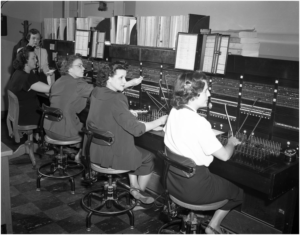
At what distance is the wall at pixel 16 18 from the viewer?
6109mm

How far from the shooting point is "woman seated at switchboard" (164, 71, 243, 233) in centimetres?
216

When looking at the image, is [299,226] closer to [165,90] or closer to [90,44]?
[165,90]

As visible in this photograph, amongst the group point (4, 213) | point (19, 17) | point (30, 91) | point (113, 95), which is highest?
point (19, 17)

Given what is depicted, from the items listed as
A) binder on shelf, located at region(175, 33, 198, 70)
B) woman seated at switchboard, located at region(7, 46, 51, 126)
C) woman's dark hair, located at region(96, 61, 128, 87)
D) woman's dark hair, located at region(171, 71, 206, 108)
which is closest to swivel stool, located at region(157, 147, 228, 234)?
woman's dark hair, located at region(171, 71, 206, 108)

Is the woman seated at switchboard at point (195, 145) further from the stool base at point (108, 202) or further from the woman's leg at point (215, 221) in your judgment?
the stool base at point (108, 202)

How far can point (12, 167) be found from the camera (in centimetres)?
418

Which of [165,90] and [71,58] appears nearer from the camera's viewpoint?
[165,90]

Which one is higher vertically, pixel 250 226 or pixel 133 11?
pixel 133 11

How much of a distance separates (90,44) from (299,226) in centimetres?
289

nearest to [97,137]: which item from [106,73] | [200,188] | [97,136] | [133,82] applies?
[97,136]

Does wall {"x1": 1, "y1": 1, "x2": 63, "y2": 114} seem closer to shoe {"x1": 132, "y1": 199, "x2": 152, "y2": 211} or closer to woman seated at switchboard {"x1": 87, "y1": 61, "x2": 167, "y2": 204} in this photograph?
woman seated at switchboard {"x1": 87, "y1": 61, "x2": 167, "y2": 204}

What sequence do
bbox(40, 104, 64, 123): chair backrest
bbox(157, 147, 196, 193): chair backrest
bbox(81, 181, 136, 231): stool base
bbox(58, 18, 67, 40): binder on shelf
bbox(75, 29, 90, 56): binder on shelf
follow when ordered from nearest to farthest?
bbox(157, 147, 196, 193): chair backrest, bbox(81, 181, 136, 231): stool base, bbox(40, 104, 64, 123): chair backrest, bbox(75, 29, 90, 56): binder on shelf, bbox(58, 18, 67, 40): binder on shelf

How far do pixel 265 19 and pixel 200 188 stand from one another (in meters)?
1.77

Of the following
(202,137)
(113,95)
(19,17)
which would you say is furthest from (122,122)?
(19,17)
